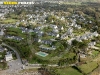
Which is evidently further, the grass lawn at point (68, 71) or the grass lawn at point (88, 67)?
the grass lawn at point (88, 67)

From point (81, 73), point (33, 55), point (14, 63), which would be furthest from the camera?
point (33, 55)

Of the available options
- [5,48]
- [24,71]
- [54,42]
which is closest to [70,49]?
[54,42]

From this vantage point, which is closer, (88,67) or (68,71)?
(68,71)

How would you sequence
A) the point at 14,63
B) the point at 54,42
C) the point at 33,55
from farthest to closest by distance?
the point at 54,42, the point at 33,55, the point at 14,63

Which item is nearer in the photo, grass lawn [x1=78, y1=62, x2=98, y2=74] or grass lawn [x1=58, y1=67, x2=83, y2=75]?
grass lawn [x1=58, y1=67, x2=83, y2=75]

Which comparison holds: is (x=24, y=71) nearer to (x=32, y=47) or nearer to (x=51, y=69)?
(x=51, y=69)

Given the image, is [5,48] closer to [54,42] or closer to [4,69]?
[4,69]

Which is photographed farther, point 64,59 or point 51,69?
point 64,59
